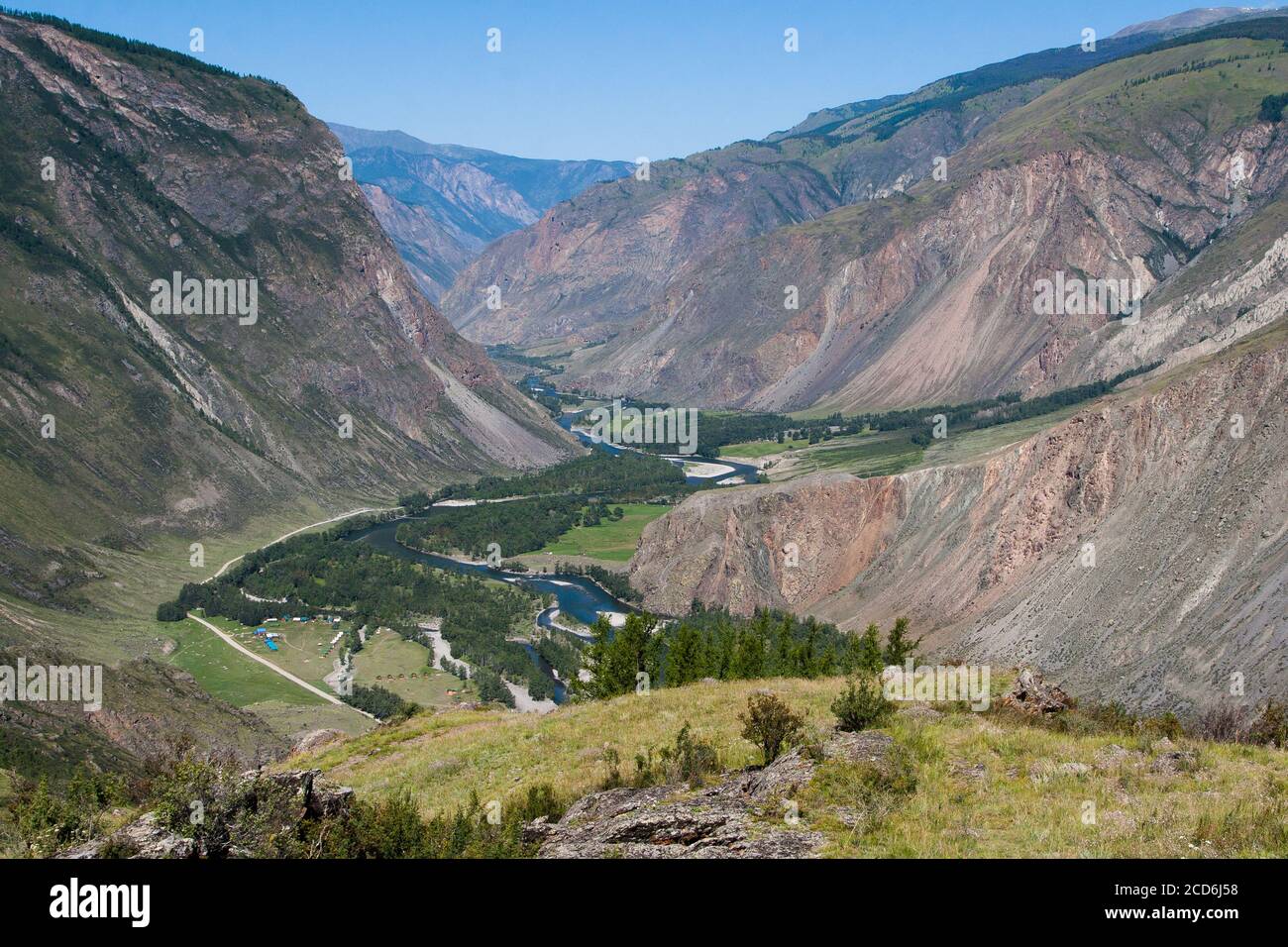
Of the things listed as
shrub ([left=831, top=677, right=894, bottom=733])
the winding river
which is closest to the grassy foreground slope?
shrub ([left=831, top=677, right=894, bottom=733])

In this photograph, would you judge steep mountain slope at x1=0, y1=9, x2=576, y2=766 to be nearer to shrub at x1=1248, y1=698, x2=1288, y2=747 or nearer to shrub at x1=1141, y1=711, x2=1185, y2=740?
shrub at x1=1141, y1=711, x2=1185, y2=740

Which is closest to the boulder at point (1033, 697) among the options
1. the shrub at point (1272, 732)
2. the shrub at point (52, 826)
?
the shrub at point (1272, 732)

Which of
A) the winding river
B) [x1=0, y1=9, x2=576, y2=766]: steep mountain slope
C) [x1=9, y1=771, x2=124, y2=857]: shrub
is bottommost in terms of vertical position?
the winding river

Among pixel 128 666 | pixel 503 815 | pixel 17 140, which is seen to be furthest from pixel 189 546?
pixel 503 815

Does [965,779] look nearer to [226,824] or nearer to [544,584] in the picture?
[226,824]

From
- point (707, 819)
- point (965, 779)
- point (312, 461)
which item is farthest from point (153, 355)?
point (965, 779)

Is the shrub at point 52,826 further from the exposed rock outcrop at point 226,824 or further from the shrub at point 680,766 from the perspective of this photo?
the shrub at point 680,766

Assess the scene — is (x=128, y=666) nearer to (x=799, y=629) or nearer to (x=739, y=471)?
(x=799, y=629)
